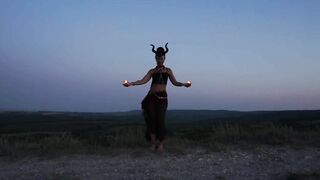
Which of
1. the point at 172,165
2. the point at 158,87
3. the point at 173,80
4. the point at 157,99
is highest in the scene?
the point at 173,80

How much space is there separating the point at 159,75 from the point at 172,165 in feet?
7.81

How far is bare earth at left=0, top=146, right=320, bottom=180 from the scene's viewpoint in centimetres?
810

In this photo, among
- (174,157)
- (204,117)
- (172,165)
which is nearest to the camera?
(172,165)

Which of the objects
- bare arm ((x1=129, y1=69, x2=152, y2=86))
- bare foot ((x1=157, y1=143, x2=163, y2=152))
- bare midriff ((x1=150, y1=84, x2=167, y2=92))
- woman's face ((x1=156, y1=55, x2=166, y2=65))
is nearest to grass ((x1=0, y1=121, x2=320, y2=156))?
bare foot ((x1=157, y1=143, x2=163, y2=152))

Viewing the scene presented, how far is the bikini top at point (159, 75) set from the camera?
10.5m

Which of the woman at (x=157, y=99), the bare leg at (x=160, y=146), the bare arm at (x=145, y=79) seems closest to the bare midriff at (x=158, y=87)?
the woman at (x=157, y=99)

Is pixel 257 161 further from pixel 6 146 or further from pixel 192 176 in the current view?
pixel 6 146

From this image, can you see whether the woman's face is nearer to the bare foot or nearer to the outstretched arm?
the outstretched arm

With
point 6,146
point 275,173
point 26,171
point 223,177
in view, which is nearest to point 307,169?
point 275,173

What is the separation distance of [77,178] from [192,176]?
6.38 ft

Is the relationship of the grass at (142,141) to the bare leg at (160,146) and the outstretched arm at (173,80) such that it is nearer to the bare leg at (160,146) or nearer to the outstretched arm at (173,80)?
the bare leg at (160,146)

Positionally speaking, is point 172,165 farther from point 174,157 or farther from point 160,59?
point 160,59

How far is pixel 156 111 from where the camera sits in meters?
10.6

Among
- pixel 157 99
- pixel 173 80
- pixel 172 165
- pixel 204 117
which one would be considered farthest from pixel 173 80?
pixel 204 117
